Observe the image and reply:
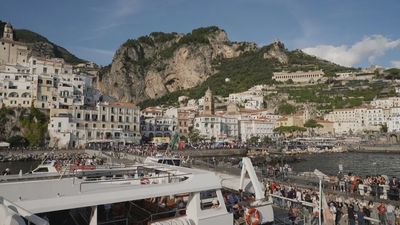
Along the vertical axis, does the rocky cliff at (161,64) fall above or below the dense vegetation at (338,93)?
above

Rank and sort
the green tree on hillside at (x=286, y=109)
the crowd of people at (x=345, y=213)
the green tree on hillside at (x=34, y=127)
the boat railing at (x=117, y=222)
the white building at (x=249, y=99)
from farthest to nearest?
the white building at (x=249, y=99) → the green tree on hillside at (x=286, y=109) → the green tree on hillside at (x=34, y=127) → the crowd of people at (x=345, y=213) → the boat railing at (x=117, y=222)

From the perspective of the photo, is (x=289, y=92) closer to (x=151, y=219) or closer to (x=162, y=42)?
(x=162, y=42)

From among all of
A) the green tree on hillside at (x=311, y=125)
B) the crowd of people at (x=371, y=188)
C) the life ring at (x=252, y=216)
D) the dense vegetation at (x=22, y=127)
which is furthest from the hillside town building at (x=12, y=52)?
the life ring at (x=252, y=216)

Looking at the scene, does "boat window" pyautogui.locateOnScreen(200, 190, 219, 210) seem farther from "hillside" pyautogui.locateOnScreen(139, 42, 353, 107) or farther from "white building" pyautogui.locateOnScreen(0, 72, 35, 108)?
"hillside" pyautogui.locateOnScreen(139, 42, 353, 107)

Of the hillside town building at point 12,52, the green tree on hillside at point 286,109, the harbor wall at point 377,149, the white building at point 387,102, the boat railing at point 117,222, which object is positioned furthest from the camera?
the green tree on hillside at point 286,109

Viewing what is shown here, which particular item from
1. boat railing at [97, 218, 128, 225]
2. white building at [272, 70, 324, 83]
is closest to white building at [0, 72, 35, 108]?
boat railing at [97, 218, 128, 225]

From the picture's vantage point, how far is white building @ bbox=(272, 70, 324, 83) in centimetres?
14350

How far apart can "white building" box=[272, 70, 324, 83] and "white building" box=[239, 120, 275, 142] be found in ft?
183

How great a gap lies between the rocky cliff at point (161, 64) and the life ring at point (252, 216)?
135m

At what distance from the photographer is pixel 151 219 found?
8.41 meters

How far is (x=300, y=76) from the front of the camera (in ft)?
477

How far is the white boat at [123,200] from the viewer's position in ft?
23.1

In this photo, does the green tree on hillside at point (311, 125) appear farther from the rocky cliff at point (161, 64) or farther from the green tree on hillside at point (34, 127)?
the green tree on hillside at point (34, 127)

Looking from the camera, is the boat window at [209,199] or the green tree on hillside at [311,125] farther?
the green tree on hillside at [311,125]
